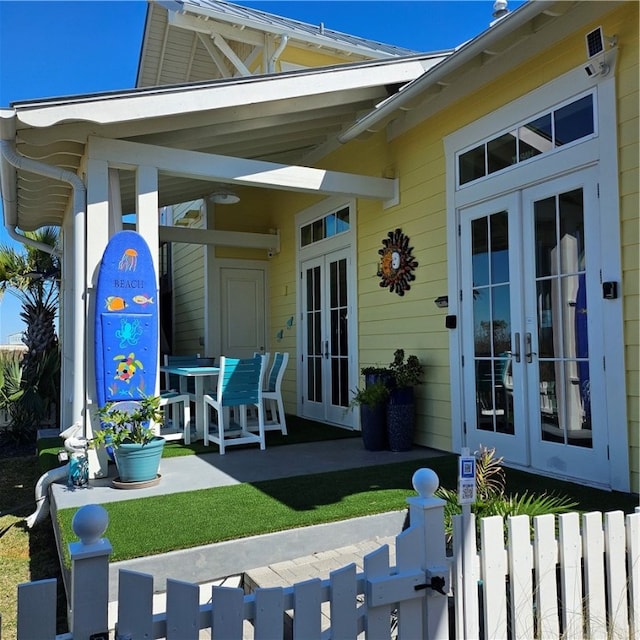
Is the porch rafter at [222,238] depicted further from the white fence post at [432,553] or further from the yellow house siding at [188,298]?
the white fence post at [432,553]

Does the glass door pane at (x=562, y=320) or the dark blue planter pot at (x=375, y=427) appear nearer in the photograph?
the glass door pane at (x=562, y=320)

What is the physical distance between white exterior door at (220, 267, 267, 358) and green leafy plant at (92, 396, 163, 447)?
436 cm

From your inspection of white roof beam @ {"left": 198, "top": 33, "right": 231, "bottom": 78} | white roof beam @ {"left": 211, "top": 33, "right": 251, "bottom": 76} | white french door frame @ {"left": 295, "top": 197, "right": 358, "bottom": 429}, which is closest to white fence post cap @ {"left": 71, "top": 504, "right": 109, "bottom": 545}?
white french door frame @ {"left": 295, "top": 197, "right": 358, "bottom": 429}

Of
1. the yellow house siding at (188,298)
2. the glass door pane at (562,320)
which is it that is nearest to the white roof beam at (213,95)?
the glass door pane at (562,320)

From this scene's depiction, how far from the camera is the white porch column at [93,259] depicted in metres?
4.03

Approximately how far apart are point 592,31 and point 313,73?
215cm

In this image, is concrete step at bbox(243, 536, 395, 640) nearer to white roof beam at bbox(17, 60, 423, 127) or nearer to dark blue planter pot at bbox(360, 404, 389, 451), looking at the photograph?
dark blue planter pot at bbox(360, 404, 389, 451)

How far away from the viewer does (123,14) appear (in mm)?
7445

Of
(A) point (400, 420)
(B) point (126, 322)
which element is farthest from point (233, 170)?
(A) point (400, 420)

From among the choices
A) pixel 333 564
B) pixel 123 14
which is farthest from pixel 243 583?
pixel 123 14

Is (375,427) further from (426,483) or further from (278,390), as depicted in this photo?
(426,483)

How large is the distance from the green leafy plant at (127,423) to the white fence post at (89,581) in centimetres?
254

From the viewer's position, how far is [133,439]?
375 cm

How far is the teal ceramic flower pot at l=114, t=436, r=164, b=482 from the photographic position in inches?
146
